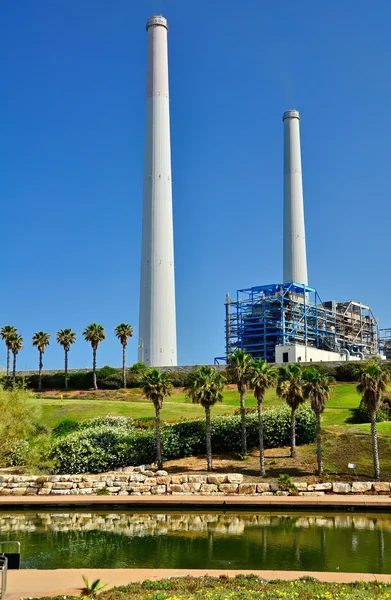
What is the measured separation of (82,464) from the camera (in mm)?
48656

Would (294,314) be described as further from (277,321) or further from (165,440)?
(165,440)

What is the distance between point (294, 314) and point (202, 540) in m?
94.8

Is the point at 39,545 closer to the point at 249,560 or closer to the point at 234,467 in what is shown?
the point at 249,560

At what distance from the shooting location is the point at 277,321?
116000mm

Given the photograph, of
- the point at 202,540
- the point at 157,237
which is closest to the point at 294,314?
the point at 157,237

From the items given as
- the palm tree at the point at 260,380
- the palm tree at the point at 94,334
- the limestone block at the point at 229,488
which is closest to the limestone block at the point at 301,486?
the limestone block at the point at 229,488

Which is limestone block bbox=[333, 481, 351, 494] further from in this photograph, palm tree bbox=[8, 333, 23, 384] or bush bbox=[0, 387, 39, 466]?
palm tree bbox=[8, 333, 23, 384]

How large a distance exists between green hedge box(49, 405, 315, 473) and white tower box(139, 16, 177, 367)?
47.3 meters

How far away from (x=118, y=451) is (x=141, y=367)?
4211cm

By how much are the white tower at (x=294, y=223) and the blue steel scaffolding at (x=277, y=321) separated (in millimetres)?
4528

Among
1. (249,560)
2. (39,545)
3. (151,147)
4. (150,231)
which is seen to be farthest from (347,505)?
(151,147)

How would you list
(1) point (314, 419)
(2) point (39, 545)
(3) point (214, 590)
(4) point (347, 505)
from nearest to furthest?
(3) point (214, 590), (2) point (39, 545), (4) point (347, 505), (1) point (314, 419)

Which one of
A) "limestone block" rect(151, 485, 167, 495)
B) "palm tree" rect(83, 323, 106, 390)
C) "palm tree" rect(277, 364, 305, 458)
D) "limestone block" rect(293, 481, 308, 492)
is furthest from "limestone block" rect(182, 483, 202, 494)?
"palm tree" rect(83, 323, 106, 390)

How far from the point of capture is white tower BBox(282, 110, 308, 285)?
126 metres
